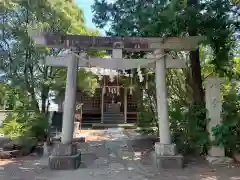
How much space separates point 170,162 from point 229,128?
189 cm

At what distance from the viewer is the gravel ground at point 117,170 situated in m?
6.06

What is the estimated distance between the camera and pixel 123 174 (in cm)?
630

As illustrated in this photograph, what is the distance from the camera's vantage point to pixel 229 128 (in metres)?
7.36

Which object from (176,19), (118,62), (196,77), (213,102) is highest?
(176,19)

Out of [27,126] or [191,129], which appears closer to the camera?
[191,129]

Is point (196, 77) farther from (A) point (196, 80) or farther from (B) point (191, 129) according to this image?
(B) point (191, 129)

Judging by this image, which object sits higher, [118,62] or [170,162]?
[118,62]

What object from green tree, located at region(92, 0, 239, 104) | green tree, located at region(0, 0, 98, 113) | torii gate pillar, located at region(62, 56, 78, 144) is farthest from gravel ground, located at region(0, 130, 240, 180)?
green tree, located at region(92, 0, 239, 104)

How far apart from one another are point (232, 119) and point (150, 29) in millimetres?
3261

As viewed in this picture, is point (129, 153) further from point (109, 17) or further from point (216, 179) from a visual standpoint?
point (109, 17)

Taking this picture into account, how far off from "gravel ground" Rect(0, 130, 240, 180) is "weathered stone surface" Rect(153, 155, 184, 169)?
0.52ft

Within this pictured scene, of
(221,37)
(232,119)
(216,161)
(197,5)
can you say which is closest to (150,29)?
(197,5)

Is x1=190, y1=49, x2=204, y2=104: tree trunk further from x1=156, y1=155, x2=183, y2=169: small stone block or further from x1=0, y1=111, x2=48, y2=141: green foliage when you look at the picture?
x1=0, y1=111, x2=48, y2=141: green foliage

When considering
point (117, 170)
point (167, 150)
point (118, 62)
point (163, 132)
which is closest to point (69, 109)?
point (118, 62)
